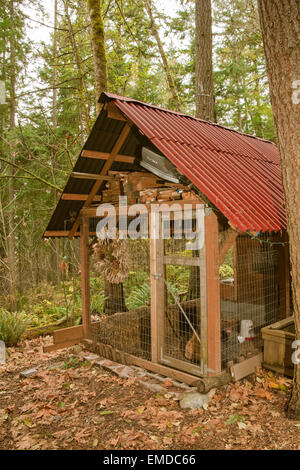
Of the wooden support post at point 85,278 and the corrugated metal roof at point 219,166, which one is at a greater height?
the corrugated metal roof at point 219,166

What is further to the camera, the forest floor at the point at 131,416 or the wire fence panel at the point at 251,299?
the wire fence panel at the point at 251,299

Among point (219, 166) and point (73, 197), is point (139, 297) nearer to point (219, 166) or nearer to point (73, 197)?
point (73, 197)

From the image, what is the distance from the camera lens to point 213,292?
4406mm

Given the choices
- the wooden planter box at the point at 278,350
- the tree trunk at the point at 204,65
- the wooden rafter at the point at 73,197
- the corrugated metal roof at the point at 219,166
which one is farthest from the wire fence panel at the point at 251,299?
the tree trunk at the point at 204,65

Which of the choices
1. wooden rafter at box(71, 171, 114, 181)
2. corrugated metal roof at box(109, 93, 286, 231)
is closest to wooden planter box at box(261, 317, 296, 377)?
corrugated metal roof at box(109, 93, 286, 231)

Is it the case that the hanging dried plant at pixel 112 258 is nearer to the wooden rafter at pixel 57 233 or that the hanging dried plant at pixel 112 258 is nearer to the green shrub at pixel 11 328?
the wooden rafter at pixel 57 233

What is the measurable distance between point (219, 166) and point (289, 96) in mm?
1615

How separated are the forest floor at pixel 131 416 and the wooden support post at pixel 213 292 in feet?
1.68

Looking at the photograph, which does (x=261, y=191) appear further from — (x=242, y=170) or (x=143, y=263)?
(x=143, y=263)

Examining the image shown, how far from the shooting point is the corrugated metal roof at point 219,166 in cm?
427

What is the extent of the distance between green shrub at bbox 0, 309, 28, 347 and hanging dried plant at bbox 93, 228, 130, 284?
101 inches

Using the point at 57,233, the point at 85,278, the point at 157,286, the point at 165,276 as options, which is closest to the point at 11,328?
the point at 85,278

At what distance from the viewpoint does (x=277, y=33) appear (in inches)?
144
